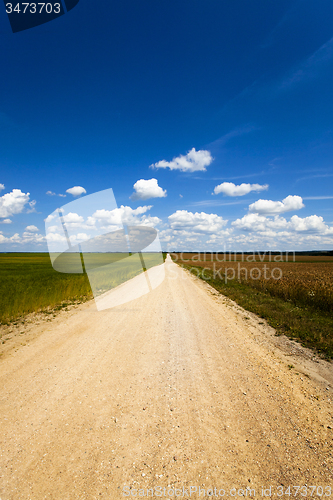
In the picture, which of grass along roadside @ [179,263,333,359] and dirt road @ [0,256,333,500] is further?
grass along roadside @ [179,263,333,359]

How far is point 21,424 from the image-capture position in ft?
11.6

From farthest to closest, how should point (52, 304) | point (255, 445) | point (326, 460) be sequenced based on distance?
point (52, 304)
point (255, 445)
point (326, 460)

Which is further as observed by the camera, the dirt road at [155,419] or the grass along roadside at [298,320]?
the grass along roadside at [298,320]

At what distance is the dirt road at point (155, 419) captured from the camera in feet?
8.91

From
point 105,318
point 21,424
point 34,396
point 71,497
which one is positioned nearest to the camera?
point 71,497

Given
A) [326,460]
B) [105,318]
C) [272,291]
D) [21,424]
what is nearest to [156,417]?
[21,424]

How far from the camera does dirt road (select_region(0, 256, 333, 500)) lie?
2.72m

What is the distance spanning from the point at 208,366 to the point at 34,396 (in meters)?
3.90

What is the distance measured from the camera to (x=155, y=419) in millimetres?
3678

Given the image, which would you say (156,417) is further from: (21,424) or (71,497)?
(21,424)

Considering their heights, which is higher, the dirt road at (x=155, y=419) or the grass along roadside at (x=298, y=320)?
the dirt road at (x=155, y=419)

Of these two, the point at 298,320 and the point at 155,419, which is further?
the point at 298,320

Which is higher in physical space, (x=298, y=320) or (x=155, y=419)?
(x=155, y=419)

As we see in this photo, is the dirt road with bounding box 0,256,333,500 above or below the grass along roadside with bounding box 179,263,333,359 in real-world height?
above
